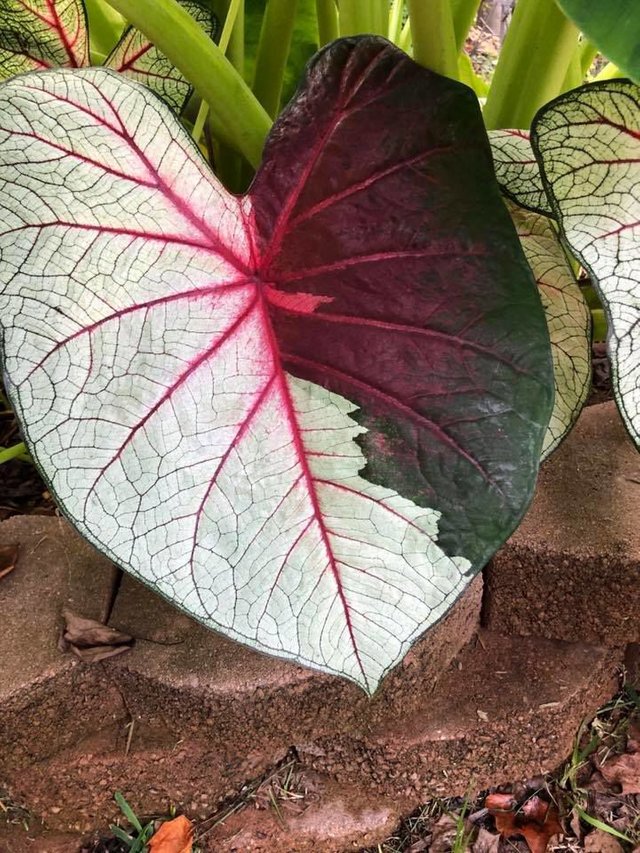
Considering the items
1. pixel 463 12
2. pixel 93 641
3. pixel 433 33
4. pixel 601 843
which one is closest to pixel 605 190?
pixel 433 33

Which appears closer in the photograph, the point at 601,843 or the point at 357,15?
the point at 357,15

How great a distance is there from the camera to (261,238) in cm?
65

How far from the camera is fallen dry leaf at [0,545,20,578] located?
3.42 feet

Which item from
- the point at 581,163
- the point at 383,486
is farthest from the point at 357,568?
the point at 581,163

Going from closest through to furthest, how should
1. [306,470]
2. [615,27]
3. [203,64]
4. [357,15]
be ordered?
1. [615,27]
2. [306,470]
3. [203,64]
4. [357,15]

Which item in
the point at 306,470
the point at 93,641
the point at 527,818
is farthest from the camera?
the point at 527,818

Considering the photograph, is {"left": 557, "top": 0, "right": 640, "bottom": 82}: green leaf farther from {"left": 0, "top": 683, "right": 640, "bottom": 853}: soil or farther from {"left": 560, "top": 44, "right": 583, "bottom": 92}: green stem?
{"left": 0, "top": 683, "right": 640, "bottom": 853}: soil

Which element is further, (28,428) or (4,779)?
(4,779)

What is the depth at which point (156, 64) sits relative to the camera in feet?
2.83

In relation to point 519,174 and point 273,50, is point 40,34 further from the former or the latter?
point 519,174

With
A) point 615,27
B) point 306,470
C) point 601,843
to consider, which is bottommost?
point 601,843

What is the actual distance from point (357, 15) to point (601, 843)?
1.17 m

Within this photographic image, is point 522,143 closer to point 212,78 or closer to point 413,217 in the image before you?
point 413,217

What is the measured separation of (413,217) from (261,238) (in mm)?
129
